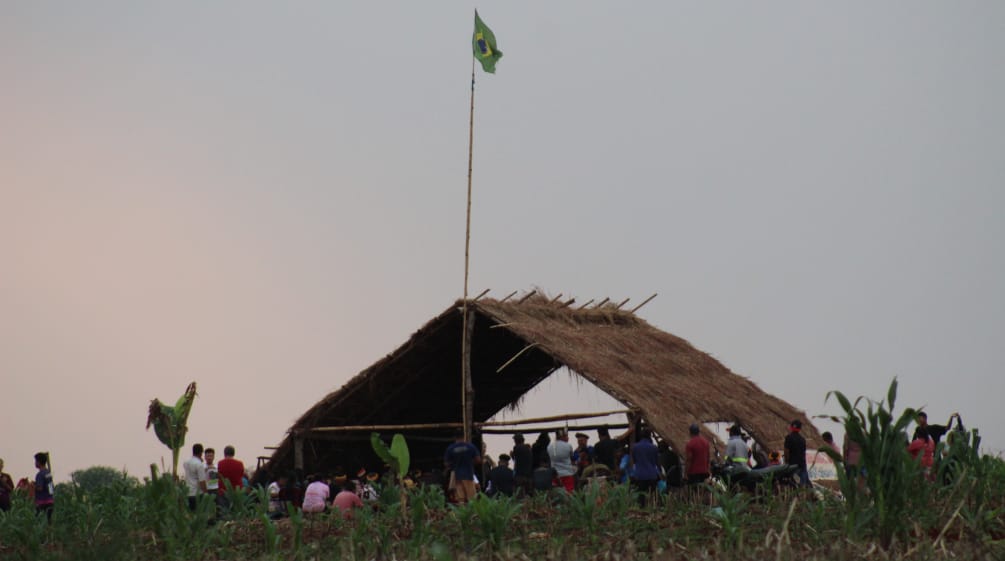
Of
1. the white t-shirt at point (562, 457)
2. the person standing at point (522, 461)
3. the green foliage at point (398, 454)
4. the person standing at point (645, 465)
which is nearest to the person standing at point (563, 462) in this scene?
the white t-shirt at point (562, 457)

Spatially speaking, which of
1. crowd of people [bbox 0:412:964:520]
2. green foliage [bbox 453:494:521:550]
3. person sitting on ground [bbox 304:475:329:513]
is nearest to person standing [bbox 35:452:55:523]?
crowd of people [bbox 0:412:964:520]

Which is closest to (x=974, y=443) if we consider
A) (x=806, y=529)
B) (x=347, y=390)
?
(x=806, y=529)

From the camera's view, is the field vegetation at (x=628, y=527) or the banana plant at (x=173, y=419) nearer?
the field vegetation at (x=628, y=527)

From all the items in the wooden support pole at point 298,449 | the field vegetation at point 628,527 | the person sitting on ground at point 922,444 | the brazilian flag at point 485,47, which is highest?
the brazilian flag at point 485,47

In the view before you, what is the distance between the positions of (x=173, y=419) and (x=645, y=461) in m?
5.98

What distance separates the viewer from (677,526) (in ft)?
32.8

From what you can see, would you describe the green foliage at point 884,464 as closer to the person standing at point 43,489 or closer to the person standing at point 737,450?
the person standing at point 737,450

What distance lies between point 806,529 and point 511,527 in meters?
2.47

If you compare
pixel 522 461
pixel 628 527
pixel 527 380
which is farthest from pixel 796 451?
pixel 527 380

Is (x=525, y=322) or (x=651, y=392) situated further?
(x=525, y=322)

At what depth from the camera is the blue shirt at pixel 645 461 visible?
14.5 meters

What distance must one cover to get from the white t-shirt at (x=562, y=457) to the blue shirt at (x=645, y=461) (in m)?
2.08

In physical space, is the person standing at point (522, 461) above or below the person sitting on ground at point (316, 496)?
above

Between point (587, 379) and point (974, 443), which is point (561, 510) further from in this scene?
point (587, 379)
